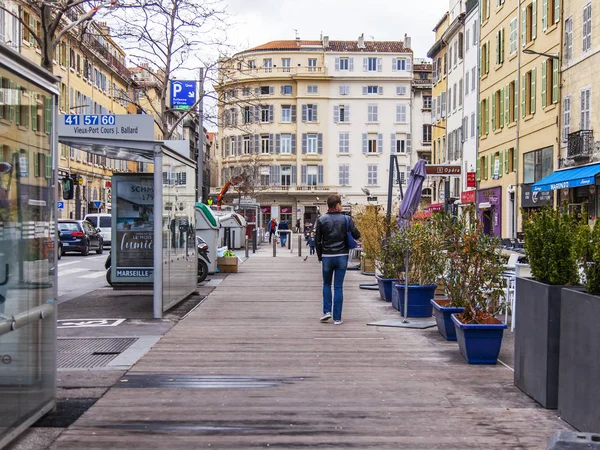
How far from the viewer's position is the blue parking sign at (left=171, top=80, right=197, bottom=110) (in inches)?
1179

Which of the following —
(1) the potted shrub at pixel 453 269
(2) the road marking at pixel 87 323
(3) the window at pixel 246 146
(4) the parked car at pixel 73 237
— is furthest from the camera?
(3) the window at pixel 246 146

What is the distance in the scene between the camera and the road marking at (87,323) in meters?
11.7

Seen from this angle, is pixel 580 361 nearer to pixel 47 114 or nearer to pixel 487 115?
pixel 47 114

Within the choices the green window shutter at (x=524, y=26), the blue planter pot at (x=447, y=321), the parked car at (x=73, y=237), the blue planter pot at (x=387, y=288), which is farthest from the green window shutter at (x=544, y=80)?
the blue planter pot at (x=447, y=321)

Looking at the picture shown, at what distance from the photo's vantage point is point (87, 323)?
12.0 m

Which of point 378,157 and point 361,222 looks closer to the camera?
point 361,222

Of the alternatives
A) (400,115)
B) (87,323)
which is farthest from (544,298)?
(400,115)

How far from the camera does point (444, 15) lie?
6322 centimetres

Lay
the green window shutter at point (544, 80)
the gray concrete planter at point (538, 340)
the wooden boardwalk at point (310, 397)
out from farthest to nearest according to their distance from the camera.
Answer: the green window shutter at point (544, 80) → the gray concrete planter at point (538, 340) → the wooden boardwalk at point (310, 397)

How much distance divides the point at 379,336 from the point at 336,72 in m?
83.4

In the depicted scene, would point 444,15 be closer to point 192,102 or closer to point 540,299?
point 192,102

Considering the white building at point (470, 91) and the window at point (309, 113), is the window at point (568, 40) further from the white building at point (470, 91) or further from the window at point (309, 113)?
the window at point (309, 113)

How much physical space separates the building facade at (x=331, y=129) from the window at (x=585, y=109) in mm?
58505

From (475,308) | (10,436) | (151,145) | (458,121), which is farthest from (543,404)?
(458,121)
